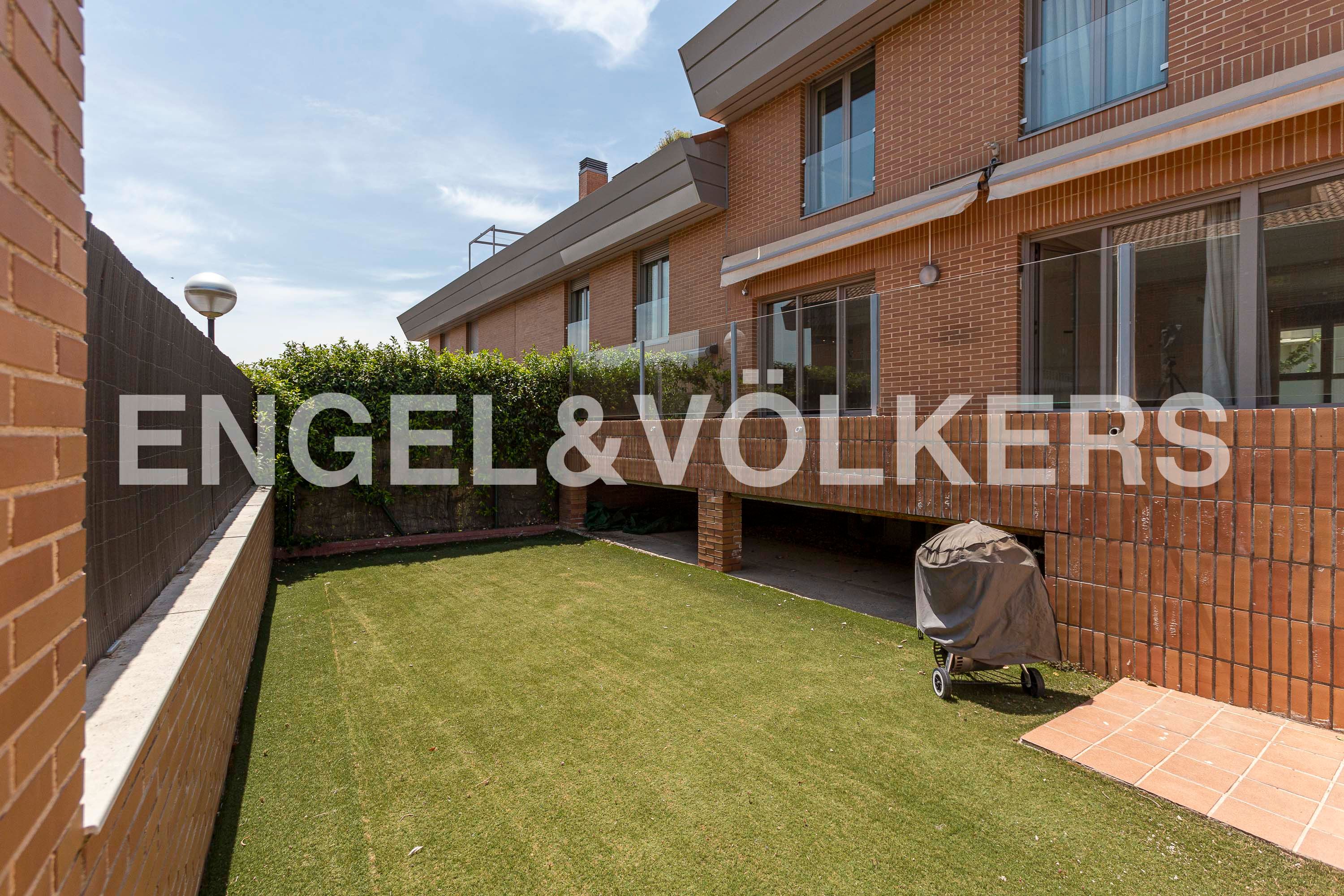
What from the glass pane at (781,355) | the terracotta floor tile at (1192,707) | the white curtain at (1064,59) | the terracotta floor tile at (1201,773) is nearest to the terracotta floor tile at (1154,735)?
the terracotta floor tile at (1201,773)

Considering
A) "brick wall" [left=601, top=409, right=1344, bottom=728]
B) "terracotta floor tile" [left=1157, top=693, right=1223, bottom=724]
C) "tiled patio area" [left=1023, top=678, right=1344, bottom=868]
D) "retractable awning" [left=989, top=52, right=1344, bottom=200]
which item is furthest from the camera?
"retractable awning" [left=989, top=52, right=1344, bottom=200]

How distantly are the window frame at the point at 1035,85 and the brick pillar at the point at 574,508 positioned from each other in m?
8.45

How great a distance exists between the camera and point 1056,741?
366 centimetres

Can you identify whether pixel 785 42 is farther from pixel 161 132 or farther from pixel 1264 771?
pixel 1264 771

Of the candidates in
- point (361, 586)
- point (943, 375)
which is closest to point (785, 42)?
point (943, 375)

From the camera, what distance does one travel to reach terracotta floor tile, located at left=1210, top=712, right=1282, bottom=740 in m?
3.60

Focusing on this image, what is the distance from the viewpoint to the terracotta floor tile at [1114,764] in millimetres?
3287

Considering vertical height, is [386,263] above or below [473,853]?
above

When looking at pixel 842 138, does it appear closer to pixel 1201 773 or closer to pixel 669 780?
pixel 1201 773

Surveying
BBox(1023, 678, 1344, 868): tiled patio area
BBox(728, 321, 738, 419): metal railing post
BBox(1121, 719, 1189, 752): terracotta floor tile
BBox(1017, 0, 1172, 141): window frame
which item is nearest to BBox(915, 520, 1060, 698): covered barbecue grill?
BBox(1023, 678, 1344, 868): tiled patio area

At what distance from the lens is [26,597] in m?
0.97

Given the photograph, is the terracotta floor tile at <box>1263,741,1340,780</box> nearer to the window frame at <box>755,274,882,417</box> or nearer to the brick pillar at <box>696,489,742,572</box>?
the window frame at <box>755,274,882,417</box>

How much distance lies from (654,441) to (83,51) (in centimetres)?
804

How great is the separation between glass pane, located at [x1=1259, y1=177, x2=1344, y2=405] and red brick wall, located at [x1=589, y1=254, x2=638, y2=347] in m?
9.64
